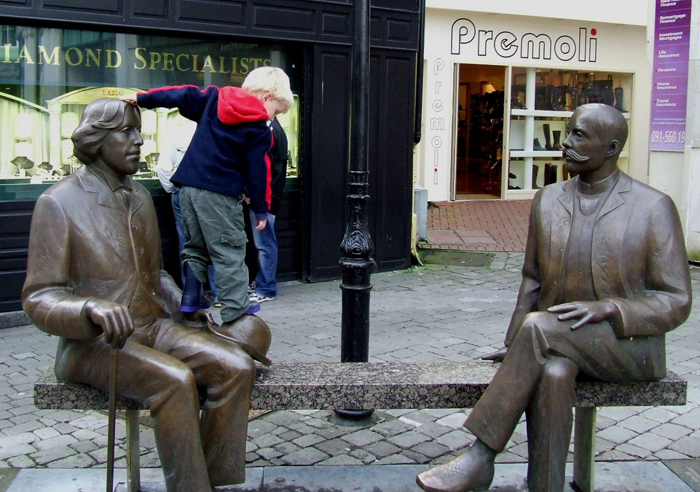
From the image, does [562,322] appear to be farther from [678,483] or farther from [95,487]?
Answer: [95,487]

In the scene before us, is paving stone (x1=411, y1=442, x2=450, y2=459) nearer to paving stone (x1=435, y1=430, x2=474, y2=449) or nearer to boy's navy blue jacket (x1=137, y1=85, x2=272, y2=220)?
paving stone (x1=435, y1=430, x2=474, y2=449)

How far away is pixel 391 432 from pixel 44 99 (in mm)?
4506

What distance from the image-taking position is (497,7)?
14.5 metres

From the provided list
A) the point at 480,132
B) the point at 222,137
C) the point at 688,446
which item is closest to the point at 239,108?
the point at 222,137

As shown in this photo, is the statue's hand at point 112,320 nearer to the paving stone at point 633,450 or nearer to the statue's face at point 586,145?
the statue's face at point 586,145

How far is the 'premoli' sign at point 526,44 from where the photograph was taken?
47.8 ft

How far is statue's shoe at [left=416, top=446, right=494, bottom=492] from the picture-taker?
3562 mm

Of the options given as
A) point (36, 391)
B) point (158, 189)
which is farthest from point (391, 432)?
point (158, 189)

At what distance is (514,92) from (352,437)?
11.7m

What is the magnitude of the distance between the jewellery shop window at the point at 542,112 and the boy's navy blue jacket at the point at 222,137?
11.7 m

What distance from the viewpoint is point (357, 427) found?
16.3ft

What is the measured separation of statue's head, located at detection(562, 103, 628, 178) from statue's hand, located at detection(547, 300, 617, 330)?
22.3 inches

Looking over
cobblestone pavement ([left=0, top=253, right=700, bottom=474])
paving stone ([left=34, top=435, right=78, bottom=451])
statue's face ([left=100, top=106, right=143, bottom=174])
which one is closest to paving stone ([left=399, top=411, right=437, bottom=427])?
cobblestone pavement ([left=0, top=253, right=700, bottom=474])

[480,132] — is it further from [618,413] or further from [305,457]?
[305,457]
